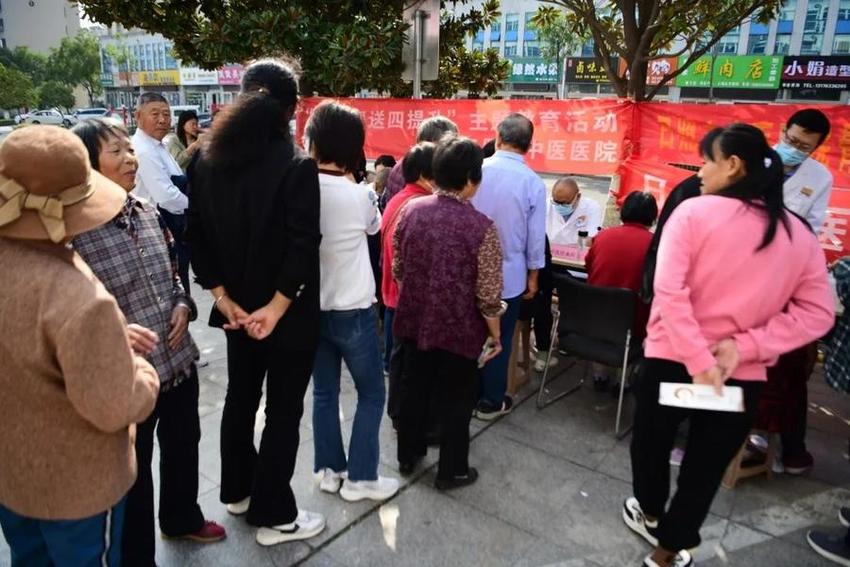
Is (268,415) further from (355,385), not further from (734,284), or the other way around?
(734,284)

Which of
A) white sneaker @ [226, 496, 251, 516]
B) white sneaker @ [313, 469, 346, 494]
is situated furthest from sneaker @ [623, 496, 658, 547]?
white sneaker @ [226, 496, 251, 516]

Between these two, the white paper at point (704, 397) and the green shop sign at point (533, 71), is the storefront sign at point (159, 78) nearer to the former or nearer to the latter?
the green shop sign at point (533, 71)

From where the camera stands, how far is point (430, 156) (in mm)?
2762

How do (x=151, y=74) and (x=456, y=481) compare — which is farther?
(x=151, y=74)

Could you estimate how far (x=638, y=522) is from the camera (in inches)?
92.4

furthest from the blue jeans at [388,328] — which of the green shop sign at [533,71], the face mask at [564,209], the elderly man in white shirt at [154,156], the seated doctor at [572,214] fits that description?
the green shop sign at [533,71]

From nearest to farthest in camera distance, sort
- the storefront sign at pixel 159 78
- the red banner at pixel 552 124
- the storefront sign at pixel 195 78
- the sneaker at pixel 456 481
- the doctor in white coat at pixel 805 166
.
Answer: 1. the sneaker at pixel 456 481
2. the doctor in white coat at pixel 805 166
3. the red banner at pixel 552 124
4. the storefront sign at pixel 195 78
5. the storefront sign at pixel 159 78

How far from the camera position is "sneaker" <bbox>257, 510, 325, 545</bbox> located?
7.33 feet

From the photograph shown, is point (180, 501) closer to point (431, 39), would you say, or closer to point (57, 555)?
point (57, 555)

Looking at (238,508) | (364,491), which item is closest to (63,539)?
(238,508)

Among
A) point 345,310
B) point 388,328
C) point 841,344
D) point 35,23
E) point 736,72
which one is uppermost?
point 35,23

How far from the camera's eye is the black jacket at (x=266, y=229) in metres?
1.87

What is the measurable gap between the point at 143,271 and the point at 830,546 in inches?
109

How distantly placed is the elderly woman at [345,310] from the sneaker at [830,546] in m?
1.74
